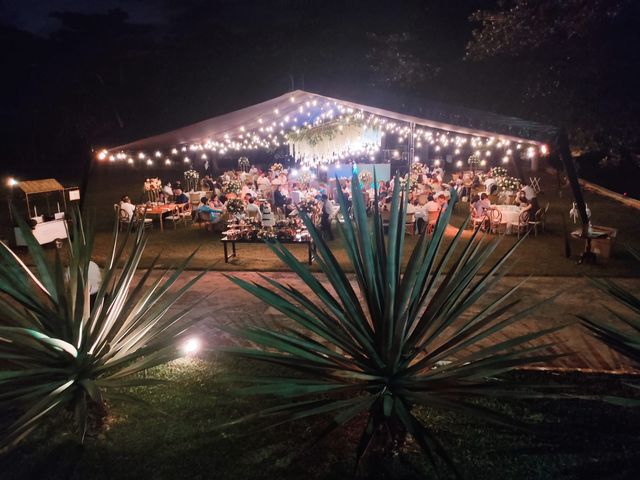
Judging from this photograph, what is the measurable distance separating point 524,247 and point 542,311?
3805mm

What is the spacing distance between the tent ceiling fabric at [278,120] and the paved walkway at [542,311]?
7.85 ft

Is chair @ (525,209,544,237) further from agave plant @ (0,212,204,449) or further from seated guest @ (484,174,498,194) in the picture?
agave plant @ (0,212,204,449)

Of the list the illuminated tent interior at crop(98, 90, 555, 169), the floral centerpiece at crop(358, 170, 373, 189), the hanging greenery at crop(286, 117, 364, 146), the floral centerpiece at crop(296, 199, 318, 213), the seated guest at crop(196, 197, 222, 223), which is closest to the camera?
the illuminated tent interior at crop(98, 90, 555, 169)

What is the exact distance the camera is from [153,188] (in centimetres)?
1473

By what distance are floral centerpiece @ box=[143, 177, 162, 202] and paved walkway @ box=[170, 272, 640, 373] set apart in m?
7.13

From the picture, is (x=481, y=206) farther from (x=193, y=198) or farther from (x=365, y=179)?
(x=193, y=198)

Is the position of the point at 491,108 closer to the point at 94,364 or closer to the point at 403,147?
the point at 403,147

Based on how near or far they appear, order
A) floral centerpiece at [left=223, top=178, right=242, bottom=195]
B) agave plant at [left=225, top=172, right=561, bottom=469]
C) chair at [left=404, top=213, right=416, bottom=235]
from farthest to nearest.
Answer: floral centerpiece at [left=223, top=178, right=242, bottom=195], chair at [left=404, top=213, right=416, bottom=235], agave plant at [left=225, top=172, right=561, bottom=469]

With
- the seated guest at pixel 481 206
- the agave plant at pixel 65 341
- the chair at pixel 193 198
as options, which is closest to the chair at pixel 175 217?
the chair at pixel 193 198

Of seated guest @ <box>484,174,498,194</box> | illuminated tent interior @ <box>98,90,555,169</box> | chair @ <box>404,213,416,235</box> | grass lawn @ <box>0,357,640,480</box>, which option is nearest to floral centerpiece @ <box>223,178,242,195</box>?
illuminated tent interior @ <box>98,90,555,169</box>

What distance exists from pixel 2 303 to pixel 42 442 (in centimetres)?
130

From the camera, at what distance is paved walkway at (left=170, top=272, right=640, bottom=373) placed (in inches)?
191

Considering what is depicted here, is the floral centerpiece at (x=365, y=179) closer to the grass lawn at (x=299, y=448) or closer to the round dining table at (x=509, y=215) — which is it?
the round dining table at (x=509, y=215)

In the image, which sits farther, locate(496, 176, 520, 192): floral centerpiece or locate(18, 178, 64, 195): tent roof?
locate(496, 176, 520, 192): floral centerpiece
